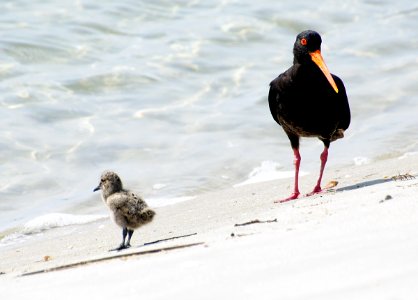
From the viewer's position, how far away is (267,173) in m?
11.0

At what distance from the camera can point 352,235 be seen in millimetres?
4660

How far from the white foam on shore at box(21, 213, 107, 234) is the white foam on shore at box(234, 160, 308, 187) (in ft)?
6.03

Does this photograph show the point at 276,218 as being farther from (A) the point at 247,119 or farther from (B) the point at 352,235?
(A) the point at 247,119

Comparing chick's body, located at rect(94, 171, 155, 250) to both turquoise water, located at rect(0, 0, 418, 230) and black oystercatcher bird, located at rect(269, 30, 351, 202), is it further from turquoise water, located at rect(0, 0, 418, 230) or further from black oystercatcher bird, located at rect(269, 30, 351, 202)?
turquoise water, located at rect(0, 0, 418, 230)

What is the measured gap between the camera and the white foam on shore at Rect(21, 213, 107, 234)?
9189 mm

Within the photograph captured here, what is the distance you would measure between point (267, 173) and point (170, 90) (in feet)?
15.1

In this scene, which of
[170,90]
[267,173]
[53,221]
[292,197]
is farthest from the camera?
[170,90]

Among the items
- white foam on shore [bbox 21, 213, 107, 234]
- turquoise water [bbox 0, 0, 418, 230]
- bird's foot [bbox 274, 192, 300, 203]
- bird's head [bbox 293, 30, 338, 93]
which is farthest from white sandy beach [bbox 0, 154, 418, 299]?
turquoise water [bbox 0, 0, 418, 230]

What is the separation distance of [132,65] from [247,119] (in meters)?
3.51

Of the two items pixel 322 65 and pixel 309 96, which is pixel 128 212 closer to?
pixel 309 96

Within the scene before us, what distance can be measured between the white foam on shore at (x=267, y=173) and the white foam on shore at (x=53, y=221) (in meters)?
1.84

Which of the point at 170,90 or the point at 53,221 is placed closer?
the point at 53,221

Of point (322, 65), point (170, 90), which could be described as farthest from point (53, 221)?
point (170, 90)

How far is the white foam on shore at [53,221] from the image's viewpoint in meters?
9.19
